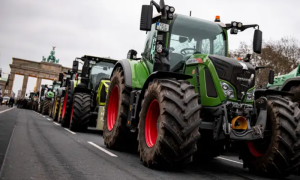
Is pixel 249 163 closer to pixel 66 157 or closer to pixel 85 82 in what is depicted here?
pixel 66 157

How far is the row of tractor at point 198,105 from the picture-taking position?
4938mm

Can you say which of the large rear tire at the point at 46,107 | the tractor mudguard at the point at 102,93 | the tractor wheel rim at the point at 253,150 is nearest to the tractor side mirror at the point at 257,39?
the tractor wheel rim at the point at 253,150

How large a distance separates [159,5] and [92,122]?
7.01 m

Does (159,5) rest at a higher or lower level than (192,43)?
higher

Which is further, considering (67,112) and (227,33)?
(67,112)

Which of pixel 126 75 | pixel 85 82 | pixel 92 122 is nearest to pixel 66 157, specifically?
pixel 126 75

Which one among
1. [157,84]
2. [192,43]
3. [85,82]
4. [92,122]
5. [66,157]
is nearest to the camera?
[157,84]

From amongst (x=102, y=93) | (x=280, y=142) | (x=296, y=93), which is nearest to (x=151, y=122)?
(x=280, y=142)

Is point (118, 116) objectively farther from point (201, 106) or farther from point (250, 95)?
point (250, 95)

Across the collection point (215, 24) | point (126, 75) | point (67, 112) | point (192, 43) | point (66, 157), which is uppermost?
point (215, 24)

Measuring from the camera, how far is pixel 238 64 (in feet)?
18.8

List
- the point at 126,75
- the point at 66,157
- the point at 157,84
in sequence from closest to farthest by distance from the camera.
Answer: the point at 157,84, the point at 66,157, the point at 126,75

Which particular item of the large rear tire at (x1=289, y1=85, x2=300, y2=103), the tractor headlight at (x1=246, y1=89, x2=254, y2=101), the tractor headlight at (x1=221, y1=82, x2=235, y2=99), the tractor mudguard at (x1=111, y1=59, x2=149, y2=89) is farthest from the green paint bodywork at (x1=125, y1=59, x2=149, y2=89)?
the large rear tire at (x1=289, y1=85, x2=300, y2=103)

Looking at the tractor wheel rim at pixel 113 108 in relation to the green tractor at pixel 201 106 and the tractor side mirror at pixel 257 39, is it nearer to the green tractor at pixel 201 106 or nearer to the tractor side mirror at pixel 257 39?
the green tractor at pixel 201 106
